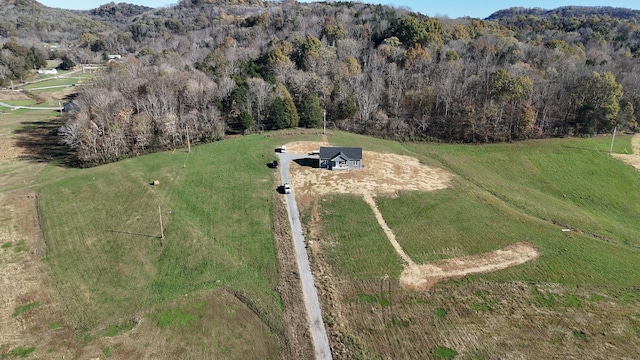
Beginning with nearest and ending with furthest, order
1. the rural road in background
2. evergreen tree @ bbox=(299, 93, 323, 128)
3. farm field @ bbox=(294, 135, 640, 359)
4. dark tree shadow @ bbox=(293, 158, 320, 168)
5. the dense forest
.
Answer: the rural road in background → farm field @ bbox=(294, 135, 640, 359) → dark tree shadow @ bbox=(293, 158, 320, 168) → the dense forest → evergreen tree @ bbox=(299, 93, 323, 128)

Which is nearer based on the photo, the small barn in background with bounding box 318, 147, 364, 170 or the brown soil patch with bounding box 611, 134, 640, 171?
the small barn in background with bounding box 318, 147, 364, 170

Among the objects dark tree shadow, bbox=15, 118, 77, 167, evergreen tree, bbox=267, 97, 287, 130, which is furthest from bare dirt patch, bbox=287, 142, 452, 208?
dark tree shadow, bbox=15, 118, 77, 167

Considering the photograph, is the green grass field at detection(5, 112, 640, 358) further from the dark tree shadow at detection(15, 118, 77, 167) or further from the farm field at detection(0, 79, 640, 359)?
the dark tree shadow at detection(15, 118, 77, 167)

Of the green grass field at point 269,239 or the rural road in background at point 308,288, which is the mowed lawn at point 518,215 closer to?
the green grass field at point 269,239

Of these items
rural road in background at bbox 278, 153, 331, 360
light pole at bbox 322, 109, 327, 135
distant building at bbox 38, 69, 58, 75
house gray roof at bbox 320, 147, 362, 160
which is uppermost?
distant building at bbox 38, 69, 58, 75

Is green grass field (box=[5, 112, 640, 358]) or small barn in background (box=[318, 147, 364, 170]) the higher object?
small barn in background (box=[318, 147, 364, 170])

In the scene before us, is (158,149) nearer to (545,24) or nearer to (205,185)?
(205,185)

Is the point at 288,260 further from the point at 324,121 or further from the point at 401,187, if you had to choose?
the point at 324,121

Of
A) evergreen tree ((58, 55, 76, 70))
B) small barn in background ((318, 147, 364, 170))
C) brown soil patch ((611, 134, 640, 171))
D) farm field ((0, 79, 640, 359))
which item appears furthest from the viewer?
evergreen tree ((58, 55, 76, 70))
